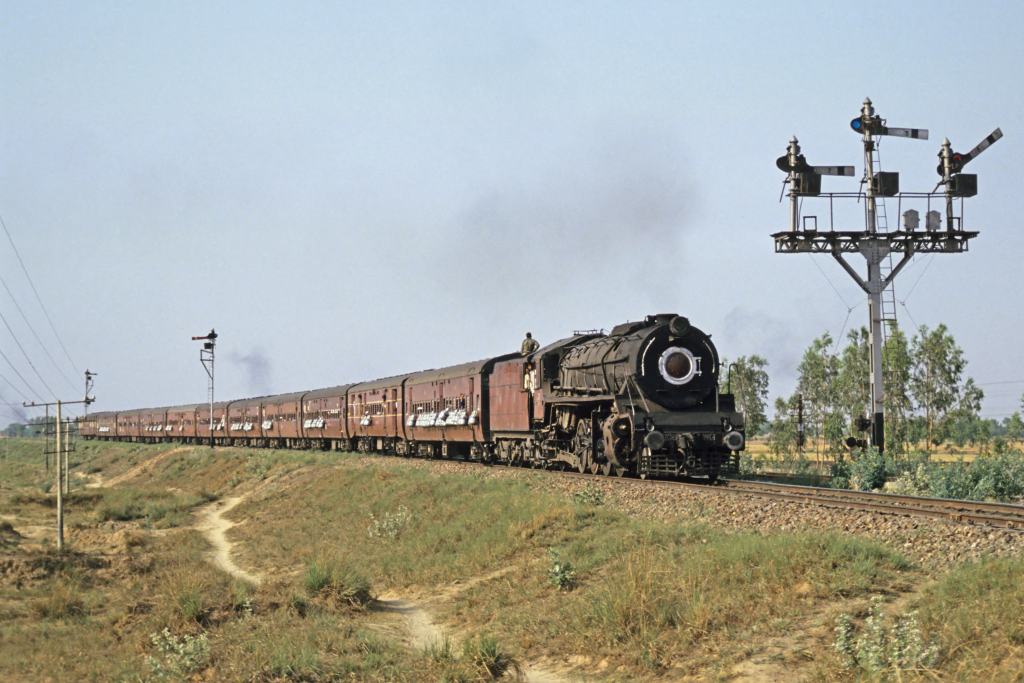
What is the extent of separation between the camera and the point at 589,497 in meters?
19.7

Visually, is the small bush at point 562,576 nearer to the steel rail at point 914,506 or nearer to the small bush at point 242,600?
the steel rail at point 914,506

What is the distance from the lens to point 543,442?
2916cm

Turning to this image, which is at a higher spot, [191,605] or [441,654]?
[441,654]

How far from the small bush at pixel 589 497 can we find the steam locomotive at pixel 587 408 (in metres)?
2.25

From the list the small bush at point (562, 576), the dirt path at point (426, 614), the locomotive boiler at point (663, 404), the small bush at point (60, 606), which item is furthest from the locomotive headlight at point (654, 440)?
the small bush at point (60, 606)

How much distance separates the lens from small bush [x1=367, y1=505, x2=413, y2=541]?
925 inches

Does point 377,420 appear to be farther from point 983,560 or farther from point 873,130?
point 983,560

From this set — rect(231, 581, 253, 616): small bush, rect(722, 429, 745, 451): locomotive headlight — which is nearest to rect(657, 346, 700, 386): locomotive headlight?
rect(722, 429, 745, 451): locomotive headlight

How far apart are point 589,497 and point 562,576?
16.3 ft

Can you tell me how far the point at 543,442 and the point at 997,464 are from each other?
12804mm

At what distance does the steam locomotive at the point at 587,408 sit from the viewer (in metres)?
22.2

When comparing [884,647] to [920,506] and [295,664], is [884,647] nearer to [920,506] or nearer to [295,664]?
[295,664]

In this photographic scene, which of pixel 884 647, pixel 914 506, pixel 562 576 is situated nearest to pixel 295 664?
pixel 562 576

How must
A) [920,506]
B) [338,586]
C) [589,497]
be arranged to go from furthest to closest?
[589,497], [920,506], [338,586]
